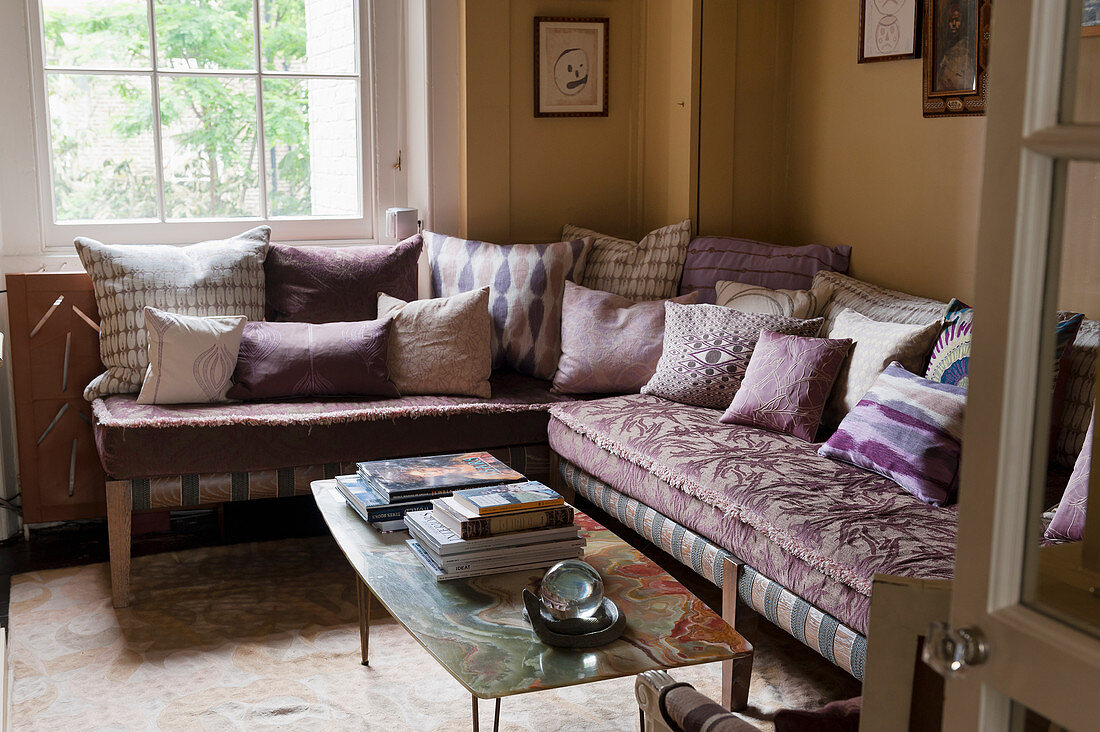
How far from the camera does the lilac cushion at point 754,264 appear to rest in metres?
3.54

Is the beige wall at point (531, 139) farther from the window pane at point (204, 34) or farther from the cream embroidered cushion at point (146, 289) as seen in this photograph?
the cream embroidered cushion at point (146, 289)

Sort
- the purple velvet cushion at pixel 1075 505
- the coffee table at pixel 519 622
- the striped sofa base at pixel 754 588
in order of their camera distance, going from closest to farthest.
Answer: the purple velvet cushion at pixel 1075 505 → the coffee table at pixel 519 622 → the striped sofa base at pixel 754 588

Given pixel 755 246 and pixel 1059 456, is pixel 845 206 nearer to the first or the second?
pixel 755 246

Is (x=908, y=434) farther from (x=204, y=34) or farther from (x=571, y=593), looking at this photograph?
(x=204, y=34)

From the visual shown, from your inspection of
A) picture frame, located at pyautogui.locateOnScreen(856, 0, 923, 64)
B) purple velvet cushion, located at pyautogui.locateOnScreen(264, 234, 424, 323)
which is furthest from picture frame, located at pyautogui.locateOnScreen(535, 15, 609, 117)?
picture frame, located at pyautogui.locateOnScreen(856, 0, 923, 64)

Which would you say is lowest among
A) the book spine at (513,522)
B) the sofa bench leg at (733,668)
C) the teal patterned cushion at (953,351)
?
the sofa bench leg at (733,668)

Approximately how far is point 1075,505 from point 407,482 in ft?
5.44

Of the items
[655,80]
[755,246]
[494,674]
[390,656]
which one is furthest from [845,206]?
[494,674]

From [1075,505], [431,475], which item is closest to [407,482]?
[431,475]

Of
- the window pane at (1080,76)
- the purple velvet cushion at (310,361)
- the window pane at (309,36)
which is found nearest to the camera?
the window pane at (1080,76)

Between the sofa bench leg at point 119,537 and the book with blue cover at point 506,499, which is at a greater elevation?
the book with blue cover at point 506,499

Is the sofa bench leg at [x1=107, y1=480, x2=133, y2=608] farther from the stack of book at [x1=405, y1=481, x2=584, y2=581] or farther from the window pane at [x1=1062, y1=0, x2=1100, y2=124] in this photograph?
the window pane at [x1=1062, y1=0, x2=1100, y2=124]

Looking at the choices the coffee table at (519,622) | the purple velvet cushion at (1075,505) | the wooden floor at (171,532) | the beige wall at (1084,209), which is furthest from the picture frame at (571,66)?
the beige wall at (1084,209)

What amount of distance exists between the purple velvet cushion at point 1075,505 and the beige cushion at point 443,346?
98.5 inches
